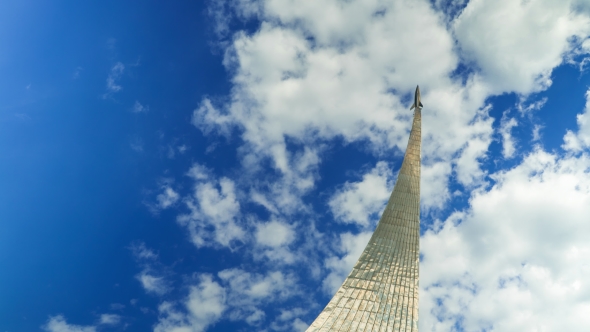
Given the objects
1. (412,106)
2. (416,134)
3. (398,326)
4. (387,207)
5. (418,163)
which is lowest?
(398,326)

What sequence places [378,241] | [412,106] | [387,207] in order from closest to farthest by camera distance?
1. [378,241]
2. [387,207]
3. [412,106]

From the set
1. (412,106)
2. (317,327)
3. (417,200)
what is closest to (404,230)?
(417,200)

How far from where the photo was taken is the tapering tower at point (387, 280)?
1466 cm

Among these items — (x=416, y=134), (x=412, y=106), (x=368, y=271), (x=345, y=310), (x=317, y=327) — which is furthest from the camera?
(x=412, y=106)

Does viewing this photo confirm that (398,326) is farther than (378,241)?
No

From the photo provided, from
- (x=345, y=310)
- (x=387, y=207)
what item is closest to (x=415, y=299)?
(x=345, y=310)

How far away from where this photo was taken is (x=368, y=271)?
60.4 ft

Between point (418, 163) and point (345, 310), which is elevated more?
point (418, 163)

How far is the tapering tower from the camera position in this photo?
14.7 meters

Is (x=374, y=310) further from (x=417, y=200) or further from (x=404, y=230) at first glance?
(x=417, y=200)

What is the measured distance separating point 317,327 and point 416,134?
69.3 feet

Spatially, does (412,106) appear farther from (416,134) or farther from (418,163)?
(418,163)

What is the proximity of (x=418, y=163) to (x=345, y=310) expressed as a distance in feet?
52.2

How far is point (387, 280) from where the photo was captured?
57.9 ft
